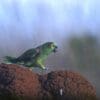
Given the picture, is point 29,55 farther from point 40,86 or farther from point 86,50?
point 86,50

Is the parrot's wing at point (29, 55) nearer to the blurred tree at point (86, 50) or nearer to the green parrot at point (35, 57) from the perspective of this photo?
the green parrot at point (35, 57)

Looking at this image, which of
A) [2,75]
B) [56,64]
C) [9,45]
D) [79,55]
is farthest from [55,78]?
[79,55]

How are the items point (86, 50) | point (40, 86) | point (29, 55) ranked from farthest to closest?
A: point (86, 50), point (29, 55), point (40, 86)

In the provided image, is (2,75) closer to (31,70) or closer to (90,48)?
(31,70)

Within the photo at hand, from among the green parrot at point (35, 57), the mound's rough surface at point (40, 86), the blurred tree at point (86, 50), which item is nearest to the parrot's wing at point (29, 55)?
the green parrot at point (35, 57)

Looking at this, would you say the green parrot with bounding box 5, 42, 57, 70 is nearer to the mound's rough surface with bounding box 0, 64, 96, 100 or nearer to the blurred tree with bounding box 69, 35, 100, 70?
the mound's rough surface with bounding box 0, 64, 96, 100

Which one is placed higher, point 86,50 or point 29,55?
point 29,55

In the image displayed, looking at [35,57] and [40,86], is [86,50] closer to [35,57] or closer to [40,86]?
[35,57]

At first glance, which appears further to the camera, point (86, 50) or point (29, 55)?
point (86, 50)

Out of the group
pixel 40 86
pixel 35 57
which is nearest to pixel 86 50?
pixel 35 57

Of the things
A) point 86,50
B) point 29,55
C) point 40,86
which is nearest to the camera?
point 40,86
